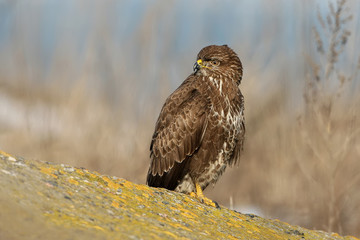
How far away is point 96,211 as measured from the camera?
312 centimetres

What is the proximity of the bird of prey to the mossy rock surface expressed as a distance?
97cm

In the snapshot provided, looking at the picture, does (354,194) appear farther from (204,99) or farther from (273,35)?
(204,99)

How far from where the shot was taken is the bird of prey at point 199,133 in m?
5.24

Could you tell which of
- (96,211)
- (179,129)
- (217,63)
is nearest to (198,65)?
(217,63)

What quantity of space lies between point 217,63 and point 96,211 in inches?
116

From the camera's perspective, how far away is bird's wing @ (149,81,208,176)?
5.26 meters

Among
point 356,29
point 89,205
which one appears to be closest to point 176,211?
A: point 89,205

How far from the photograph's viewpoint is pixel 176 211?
3768mm

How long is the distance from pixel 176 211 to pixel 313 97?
3.14 m

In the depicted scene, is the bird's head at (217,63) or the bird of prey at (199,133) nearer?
the bird of prey at (199,133)

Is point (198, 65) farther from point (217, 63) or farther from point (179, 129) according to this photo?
point (179, 129)

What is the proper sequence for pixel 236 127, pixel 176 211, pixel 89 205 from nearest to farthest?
1. pixel 89 205
2. pixel 176 211
3. pixel 236 127

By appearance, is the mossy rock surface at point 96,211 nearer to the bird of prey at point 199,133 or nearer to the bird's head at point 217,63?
the bird of prey at point 199,133

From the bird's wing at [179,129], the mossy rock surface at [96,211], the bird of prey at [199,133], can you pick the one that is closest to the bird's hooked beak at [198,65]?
the bird of prey at [199,133]
